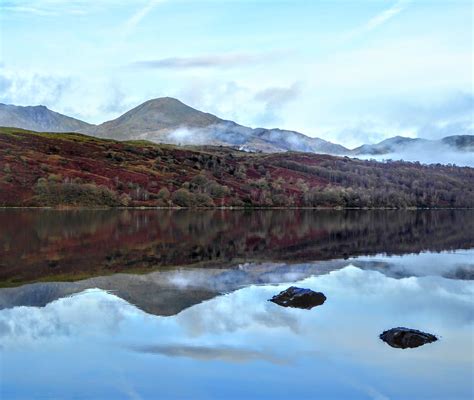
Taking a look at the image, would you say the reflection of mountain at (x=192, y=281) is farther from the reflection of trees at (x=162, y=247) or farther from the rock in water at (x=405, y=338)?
the rock in water at (x=405, y=338)

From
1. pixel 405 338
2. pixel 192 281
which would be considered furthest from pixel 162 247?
pixel 405 338

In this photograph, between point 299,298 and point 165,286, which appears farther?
point 165,286

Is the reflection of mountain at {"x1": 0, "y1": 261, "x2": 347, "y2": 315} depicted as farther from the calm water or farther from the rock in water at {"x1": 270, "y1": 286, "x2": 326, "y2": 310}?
the rock in water at {"x1": 270, "y1": 286, "x2": 326, "y2": 310}

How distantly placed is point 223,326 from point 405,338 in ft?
23.9

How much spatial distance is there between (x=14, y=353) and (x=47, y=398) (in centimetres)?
475

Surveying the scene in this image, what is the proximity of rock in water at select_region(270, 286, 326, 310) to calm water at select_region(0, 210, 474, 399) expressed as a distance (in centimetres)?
66

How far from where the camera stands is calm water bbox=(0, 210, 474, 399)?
57.5ft

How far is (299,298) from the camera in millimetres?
29422

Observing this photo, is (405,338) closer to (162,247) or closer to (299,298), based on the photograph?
(299,298)

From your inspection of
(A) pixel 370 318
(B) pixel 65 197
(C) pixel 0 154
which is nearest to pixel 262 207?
(B) pixel 65 197

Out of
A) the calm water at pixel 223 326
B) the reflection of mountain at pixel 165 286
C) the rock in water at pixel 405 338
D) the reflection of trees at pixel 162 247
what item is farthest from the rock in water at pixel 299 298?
the reflection of trees at pixel 162 247

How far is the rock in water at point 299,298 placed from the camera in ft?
95.2

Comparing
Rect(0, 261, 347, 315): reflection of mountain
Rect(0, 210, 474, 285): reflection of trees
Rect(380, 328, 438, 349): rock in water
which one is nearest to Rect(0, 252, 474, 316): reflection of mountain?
Rect(0, 261, 347, 315): reflection of mountain

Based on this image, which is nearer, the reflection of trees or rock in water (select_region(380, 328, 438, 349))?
rock in water (select_region(380, 328, 438, 349))
